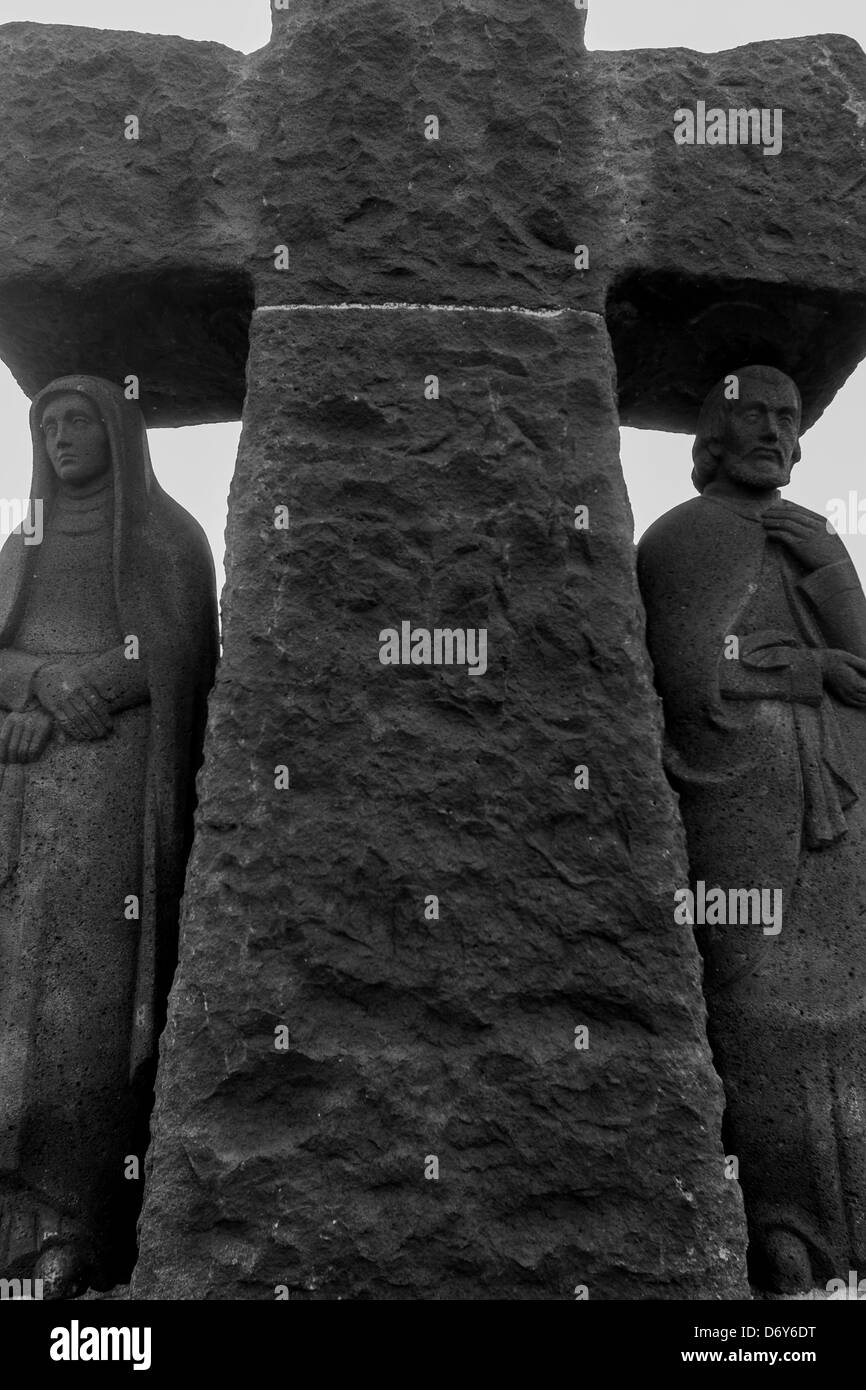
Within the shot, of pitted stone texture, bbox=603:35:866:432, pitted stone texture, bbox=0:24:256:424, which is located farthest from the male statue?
pitted stone texture, bbox=0:24:256:424

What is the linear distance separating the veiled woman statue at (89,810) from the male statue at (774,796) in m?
1.49

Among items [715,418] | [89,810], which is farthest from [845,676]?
[89,810]

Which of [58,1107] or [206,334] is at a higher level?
[206,334]

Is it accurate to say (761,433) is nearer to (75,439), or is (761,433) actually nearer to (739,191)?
(739,191)

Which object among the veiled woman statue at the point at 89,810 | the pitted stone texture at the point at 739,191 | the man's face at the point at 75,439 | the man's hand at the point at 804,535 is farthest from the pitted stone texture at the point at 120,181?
the man's hand at the point at 804,535

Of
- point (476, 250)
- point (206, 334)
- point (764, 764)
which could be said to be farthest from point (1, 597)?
point (764, 764)

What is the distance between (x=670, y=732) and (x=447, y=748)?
2.87ft

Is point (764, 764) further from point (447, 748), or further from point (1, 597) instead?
point (1, 597)

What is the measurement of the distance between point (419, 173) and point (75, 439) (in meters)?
1.35

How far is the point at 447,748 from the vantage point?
325cm

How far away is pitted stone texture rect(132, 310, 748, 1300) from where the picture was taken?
2.94 meters

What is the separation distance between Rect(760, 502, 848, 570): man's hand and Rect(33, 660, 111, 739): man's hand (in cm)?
213

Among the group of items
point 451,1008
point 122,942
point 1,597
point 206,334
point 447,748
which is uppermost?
point 206,334

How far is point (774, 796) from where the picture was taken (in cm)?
366
